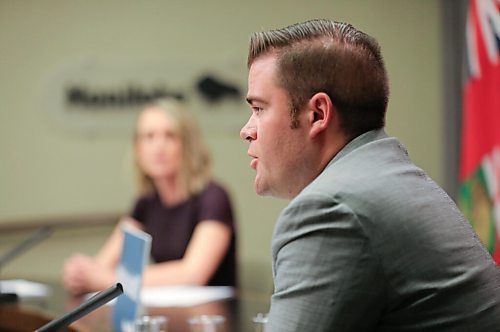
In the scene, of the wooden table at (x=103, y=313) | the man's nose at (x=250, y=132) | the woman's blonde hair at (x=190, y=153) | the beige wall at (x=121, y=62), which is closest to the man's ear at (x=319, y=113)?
the man's nose at (x=250, y=132)

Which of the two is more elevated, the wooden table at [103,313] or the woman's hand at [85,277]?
the woman's hand at [85,277]

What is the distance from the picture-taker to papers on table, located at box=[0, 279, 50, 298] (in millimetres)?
3358

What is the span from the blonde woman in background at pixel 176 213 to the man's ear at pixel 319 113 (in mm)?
2150

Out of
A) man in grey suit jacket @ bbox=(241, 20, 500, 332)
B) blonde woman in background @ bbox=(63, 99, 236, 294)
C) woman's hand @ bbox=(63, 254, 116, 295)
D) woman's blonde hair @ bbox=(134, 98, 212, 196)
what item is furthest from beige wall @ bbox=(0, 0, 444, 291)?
man in grey suit jacket @ bbox=(241, 20, 500, 332)

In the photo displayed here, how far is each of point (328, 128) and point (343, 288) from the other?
29 centimetres

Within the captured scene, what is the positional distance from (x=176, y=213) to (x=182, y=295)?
68 centimetres

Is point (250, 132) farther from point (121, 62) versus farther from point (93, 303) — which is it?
point (121, 62)

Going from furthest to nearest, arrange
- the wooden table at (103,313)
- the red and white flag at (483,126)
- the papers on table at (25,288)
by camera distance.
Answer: the papers on table at (25,288) < the red and white flag at (483,126) < the wooden table at (103,313)

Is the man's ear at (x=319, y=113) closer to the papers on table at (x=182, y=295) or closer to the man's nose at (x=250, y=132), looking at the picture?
the man's nose at (x=250, y=132)

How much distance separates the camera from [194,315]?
270cm

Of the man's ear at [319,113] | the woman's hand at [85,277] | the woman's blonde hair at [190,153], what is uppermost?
the woman's blonde hair at [190,153]

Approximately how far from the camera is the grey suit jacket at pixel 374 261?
1.22 m

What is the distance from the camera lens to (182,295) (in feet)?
10.4

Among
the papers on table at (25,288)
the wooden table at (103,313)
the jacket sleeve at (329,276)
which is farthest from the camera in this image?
the papers on table at (25,288)
